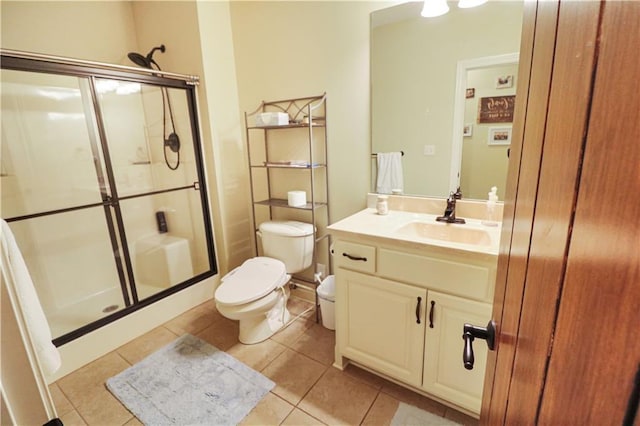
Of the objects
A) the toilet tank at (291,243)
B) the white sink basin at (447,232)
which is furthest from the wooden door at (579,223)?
the toilet tank at (291,243)

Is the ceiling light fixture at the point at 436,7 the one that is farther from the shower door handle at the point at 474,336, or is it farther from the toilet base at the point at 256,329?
the toilet base at the point at 256,329

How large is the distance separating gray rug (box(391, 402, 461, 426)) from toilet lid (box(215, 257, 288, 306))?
94cm

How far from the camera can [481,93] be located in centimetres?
145

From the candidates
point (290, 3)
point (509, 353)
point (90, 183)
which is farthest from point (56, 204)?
point (509, 353)

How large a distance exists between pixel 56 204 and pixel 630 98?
301cm

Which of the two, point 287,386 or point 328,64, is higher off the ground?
point 328,64

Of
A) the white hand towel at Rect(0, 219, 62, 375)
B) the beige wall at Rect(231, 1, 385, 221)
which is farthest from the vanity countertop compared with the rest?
the white hand towel at Rect(0, 219, 62, 375)

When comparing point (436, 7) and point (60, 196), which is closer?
point (436, 7)

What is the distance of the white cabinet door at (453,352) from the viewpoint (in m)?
1.19

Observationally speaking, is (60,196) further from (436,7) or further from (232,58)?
(436,7)

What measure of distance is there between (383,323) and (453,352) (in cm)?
32

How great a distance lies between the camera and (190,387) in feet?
5.20

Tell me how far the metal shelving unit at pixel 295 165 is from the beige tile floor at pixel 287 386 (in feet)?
1.18

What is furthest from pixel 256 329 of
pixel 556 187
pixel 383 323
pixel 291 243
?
pixel 556 187
